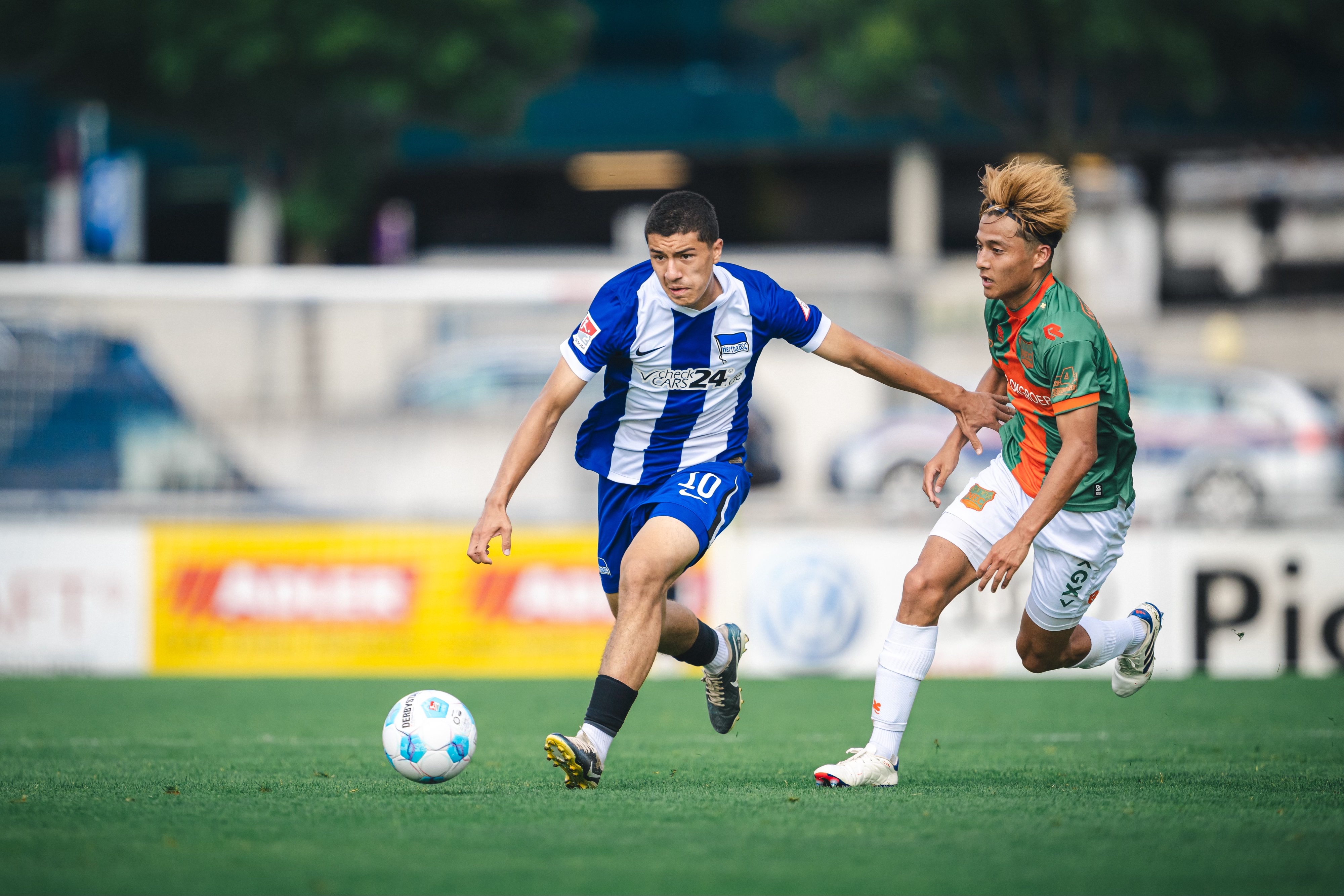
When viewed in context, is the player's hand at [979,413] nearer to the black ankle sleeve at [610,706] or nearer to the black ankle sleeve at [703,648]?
the black ankle sleeve at [703,648]

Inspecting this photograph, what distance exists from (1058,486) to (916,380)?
0.82 meters

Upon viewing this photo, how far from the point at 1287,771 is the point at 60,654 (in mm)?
9242

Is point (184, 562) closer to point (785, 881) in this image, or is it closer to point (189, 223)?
point (785, 881)

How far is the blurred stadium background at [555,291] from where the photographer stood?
1186 cm

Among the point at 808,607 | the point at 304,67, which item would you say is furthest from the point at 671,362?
the point at 304,67

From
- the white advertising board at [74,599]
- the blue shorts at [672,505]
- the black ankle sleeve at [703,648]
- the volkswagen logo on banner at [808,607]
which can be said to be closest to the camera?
the blue shorts at [672,505]

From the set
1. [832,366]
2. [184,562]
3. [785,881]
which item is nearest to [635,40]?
[832,366]

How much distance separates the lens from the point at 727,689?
6.58m

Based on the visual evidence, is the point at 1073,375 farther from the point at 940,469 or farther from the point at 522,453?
the point at 522,453

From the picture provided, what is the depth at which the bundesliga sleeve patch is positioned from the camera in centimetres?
568

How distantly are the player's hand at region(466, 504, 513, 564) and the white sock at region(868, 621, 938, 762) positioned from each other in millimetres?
1473

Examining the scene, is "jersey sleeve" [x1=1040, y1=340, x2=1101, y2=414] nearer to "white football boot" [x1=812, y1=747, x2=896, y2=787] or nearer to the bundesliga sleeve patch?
"white football boot" [x1=812, y1=747, x2=896, y2=787]

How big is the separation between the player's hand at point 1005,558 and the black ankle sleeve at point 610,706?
4.36 ft

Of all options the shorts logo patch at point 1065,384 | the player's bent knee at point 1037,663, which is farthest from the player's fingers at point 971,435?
the player's bent knee at point 1037,663
